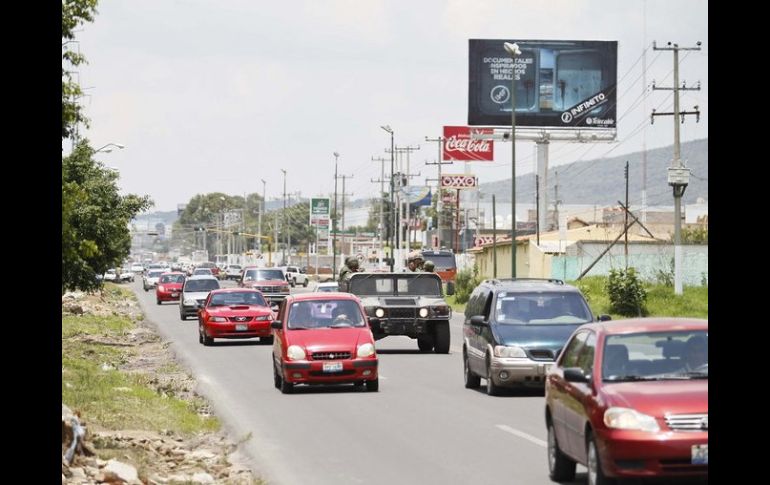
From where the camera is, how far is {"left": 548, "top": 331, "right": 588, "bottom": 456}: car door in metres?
13.3

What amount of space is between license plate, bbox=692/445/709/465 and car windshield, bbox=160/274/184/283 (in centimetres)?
6752

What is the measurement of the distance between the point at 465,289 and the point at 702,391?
65.1 meters

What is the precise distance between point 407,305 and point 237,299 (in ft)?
23.9

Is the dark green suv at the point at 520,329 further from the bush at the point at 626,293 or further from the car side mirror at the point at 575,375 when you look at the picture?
the bush at the point at 626,293

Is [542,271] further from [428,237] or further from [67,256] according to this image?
[428,237]

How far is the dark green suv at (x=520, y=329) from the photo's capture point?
2281 cm

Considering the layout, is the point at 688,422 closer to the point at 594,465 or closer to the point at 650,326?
the point at 594,465

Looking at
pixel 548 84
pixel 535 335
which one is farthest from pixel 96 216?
pixel 548 84

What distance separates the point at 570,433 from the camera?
1312 centimetres

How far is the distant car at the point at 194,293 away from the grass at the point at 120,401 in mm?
21034

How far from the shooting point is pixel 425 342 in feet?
119

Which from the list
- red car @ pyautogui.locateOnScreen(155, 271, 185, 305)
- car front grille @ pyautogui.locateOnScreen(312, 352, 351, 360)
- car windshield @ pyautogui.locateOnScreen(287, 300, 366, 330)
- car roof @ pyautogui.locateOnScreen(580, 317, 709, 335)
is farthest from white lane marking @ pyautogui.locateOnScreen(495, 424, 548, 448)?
red car @ pyautogui.locateOnScreen(155, 271, 185, 305)

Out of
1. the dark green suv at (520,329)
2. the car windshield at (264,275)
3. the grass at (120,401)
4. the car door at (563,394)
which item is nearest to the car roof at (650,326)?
the car door at (563,394)
